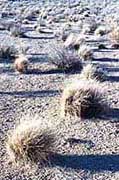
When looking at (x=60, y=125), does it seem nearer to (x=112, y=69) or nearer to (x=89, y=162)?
(x=89, y=162)

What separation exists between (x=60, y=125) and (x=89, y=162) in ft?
7.85

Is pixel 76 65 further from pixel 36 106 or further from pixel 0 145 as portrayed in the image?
pixel 0 145

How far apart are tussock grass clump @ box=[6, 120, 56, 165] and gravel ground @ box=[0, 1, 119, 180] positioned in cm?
19

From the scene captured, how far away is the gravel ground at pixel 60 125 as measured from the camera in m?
8.81

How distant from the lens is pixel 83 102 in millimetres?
12219

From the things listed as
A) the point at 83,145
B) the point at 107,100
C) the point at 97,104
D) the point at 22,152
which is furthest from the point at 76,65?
the point at 22,152

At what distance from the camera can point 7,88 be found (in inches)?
619

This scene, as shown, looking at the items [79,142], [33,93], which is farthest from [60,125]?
[33,93]

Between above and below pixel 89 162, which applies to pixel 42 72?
below

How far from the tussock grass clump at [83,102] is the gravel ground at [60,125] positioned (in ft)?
0.79

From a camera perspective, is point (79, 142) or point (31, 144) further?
point (79, 142)

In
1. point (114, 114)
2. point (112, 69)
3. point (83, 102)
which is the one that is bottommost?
point (112, 69)

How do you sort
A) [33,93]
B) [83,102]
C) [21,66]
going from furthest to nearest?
[21,66] < [33,93] < [83,102]

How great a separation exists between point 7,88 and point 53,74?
302 cm
